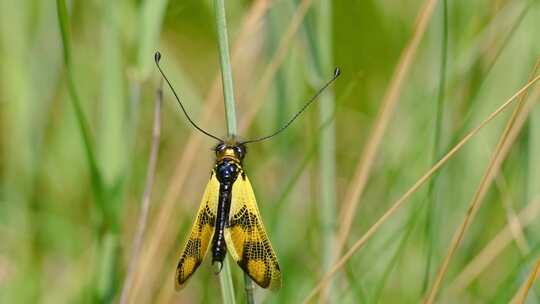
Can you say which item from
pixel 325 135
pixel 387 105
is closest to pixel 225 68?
pixel 387 105

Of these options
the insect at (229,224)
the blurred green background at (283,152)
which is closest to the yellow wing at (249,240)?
the insect at (229,224)

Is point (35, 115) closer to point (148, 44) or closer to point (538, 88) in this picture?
point (148, 44)

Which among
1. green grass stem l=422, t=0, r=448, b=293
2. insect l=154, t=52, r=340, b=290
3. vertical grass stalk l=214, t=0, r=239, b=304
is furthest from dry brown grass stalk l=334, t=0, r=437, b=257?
vertical grass stalk l=214, t=0, r=239, b=304

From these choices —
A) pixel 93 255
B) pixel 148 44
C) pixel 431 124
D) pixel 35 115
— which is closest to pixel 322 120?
pixel 431 124

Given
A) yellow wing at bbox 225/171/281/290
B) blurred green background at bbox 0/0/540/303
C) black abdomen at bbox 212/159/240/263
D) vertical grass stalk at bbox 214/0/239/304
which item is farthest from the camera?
blurred green background at bbox 0/0/540/303

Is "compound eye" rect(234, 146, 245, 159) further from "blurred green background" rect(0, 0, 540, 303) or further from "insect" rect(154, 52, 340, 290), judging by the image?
"blurred green background" rect(0, 0, 540, 303)

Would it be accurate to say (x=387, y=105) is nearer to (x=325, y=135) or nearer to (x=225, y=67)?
(x=325, y=135)

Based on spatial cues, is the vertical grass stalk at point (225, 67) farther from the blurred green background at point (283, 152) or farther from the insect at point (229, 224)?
the blurred green background at point (283, 152)
